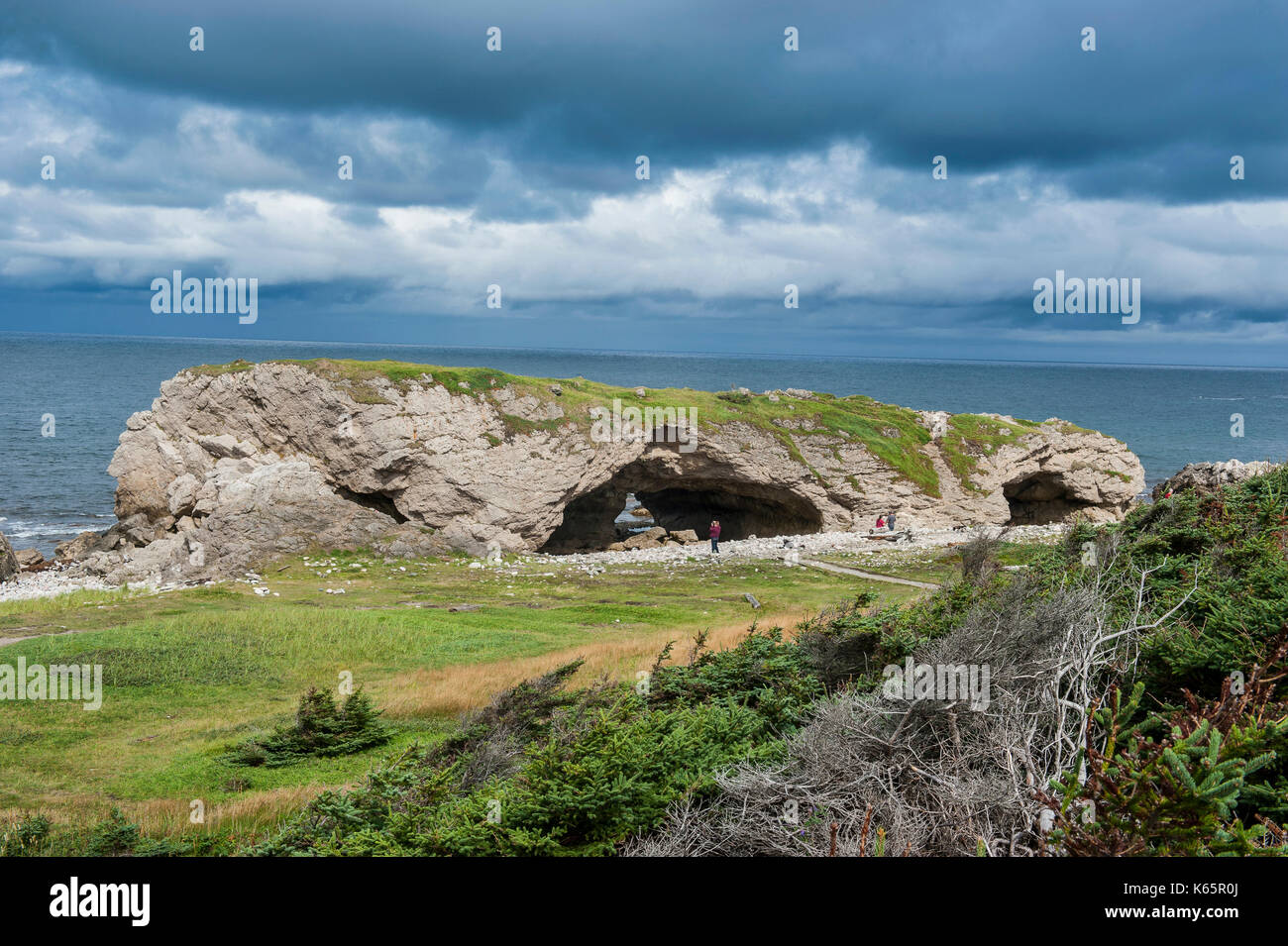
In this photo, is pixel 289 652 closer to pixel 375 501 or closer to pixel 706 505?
pixel 375 501

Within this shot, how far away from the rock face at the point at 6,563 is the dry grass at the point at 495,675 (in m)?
31.4

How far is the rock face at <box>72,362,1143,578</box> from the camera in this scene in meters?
37.6

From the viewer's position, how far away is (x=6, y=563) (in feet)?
126

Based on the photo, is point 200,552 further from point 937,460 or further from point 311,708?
point 937,460

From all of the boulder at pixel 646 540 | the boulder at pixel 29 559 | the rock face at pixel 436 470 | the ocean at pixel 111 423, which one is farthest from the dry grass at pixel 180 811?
the ocean at pixel 111 423

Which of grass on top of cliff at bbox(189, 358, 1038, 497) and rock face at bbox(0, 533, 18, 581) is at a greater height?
grass on top of cliff at bbox(189, 358, 1038, 497)

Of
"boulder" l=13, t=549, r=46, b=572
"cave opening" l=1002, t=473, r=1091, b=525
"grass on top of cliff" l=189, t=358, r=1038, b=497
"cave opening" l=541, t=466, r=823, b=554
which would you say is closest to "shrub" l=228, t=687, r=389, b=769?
"grass on top of cliff" l=189, t=358, r=1038, b=497

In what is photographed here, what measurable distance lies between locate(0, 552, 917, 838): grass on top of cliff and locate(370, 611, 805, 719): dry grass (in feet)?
0.19

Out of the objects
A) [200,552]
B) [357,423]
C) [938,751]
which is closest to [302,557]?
[200,552]

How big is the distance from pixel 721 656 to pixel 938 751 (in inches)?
234

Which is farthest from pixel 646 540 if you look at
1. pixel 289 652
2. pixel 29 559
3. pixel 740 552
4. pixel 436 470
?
pixel 29 559

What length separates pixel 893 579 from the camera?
31.1 meters

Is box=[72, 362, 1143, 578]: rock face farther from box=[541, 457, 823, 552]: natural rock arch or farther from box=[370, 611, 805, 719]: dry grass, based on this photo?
box=[370, 611, 805, 719]: dry grass

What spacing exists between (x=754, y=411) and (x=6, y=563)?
39.1 meters
